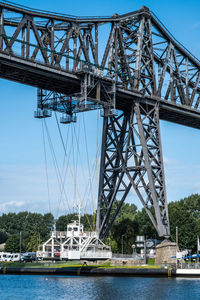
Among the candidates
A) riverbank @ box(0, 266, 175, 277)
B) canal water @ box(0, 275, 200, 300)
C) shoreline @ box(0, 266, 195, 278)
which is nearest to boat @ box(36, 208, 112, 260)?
riverbank @ box(0, 266, 175, 277)

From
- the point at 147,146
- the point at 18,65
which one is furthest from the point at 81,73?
the point at 147,146

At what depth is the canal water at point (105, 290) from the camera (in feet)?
160

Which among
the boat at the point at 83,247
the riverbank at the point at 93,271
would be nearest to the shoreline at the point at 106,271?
the riverbank at the point at 93,271

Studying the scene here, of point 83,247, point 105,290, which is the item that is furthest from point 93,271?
point 105,290

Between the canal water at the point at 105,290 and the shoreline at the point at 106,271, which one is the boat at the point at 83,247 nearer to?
the shoreline at the point at 106,271

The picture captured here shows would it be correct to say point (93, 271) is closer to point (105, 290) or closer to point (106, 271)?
point (106, 271)

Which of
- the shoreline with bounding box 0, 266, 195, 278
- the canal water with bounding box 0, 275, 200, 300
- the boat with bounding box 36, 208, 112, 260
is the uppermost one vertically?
the boat with bounding box 36, 208, 112, 260

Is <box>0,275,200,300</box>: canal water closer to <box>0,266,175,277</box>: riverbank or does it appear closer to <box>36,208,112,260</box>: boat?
<box>0,266,175,277</box>: riverbank

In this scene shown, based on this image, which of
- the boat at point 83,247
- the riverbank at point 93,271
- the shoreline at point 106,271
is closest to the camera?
the shoreline at point 106,271

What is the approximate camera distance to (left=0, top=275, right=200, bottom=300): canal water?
48656mm

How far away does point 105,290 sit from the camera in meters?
52.8

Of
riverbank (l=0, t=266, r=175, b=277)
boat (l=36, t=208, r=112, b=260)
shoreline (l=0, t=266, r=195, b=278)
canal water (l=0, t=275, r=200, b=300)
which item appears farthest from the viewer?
boat (l=36, t=208, r=112, b=260)

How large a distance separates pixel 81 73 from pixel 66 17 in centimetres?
680

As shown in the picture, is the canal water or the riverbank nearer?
the canal water
